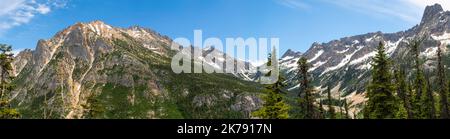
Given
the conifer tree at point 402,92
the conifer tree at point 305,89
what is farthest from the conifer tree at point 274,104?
the conifer tree at point 402,92

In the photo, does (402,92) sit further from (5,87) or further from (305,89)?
(5,87)

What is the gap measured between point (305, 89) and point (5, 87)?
39.3 meters

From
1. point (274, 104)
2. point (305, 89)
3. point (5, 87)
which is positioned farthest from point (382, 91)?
point (5, 87)

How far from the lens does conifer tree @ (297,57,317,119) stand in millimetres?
71750

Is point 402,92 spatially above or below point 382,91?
above

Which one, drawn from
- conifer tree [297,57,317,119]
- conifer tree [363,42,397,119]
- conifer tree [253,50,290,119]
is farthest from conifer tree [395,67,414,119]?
conifer tree [253,50,290,119]

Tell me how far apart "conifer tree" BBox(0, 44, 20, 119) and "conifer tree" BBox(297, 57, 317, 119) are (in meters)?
36.4

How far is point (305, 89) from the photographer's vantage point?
72.8 meters

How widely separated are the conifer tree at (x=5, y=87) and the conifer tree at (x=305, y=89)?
3644 centimetres

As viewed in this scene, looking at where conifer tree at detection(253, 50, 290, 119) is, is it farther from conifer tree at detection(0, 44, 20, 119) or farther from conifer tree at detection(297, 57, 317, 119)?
conifer tree at detection(0, 44, 20, 119)
